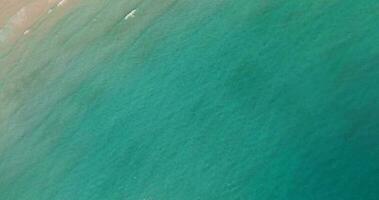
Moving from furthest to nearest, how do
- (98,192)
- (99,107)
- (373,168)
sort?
(99,107) → (98,192) → (373,168)

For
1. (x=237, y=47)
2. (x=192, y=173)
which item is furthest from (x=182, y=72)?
(x=192, y=173)

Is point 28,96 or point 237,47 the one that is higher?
point 28,96

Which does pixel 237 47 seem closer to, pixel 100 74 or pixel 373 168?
pixel 100 74

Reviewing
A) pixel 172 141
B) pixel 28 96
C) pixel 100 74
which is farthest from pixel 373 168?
pixel 28 96

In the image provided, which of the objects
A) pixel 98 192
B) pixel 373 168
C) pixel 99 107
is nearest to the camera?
pixel 373 168

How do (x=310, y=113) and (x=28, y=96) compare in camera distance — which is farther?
Answer: (x=28, y=96)

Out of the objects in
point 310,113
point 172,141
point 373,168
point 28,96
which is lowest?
point 373,168
